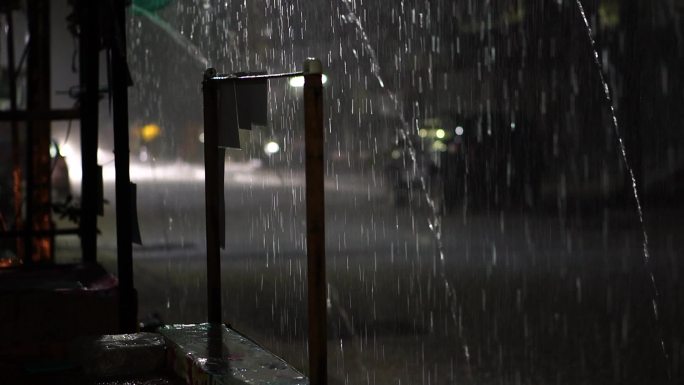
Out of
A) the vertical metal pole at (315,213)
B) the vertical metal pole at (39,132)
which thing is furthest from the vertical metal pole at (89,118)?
the vertical metal pole at (315,213)

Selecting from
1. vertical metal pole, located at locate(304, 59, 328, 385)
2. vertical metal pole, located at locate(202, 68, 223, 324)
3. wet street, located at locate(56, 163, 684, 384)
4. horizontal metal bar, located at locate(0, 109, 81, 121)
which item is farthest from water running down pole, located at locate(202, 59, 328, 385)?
horizontal metal bar, located at locate(0, 109, 81, 121)

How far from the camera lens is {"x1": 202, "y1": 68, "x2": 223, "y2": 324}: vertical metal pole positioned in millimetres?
4656

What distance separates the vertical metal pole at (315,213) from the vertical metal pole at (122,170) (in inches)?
91.6

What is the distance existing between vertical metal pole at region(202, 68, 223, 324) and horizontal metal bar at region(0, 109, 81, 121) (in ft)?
12.4

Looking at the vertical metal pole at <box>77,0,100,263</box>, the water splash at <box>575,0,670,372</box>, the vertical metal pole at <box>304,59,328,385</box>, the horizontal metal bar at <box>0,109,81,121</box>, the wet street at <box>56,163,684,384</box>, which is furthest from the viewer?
the water splash at <box>575,0,670,372</box>

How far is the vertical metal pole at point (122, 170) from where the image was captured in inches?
225

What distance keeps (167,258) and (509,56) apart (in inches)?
400

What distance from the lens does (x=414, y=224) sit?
20781 mm

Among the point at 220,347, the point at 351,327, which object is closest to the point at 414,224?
the point at 351,327

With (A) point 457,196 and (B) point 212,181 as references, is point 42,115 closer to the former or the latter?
(B) point 212,181

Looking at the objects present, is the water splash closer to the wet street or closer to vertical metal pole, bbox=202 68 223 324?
the wet street

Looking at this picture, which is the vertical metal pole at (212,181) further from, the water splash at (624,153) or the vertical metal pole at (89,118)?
the water splash at (624,153)

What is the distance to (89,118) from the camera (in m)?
7.25

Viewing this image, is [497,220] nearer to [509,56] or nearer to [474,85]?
[509,56]
